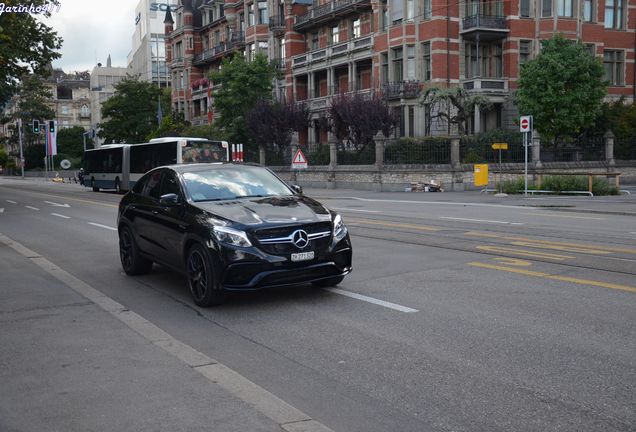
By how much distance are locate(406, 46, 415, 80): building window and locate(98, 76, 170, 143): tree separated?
44537mm

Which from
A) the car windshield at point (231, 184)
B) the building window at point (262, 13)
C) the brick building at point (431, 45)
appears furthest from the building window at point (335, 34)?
the car windshield at point (231, 184)

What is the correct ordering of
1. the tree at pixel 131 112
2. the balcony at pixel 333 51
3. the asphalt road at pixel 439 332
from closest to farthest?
the asphalt road at pixel 439 332 < the balcony at pixel 333 51 < the tree at pixel 131 112

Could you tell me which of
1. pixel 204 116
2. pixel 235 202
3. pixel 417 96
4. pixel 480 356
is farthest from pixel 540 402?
pixel 204 116

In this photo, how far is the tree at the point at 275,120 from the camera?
4650 cm

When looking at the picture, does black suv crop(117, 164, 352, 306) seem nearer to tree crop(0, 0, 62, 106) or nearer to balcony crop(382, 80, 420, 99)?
tree crop(0, 0, 62, 106)

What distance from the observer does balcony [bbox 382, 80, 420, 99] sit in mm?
43688

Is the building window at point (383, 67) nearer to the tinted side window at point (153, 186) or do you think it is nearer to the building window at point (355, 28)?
the building window at point (355, 28)

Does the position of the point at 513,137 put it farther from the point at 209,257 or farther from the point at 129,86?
the point at 129,86

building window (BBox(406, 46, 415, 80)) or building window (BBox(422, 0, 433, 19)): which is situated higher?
building window (BBox(422, 0, 433, 19))

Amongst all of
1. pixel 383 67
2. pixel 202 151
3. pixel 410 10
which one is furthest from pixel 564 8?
pixel 202 151

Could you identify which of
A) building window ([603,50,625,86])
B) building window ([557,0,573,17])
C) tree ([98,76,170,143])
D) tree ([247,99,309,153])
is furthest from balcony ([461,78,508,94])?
tree ([98,76,170,143])

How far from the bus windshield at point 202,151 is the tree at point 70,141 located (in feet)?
279

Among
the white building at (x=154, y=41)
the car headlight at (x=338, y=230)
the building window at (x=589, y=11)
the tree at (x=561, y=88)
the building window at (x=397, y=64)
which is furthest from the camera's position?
the white building at (x=154, y=41)

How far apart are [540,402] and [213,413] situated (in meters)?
2.16
